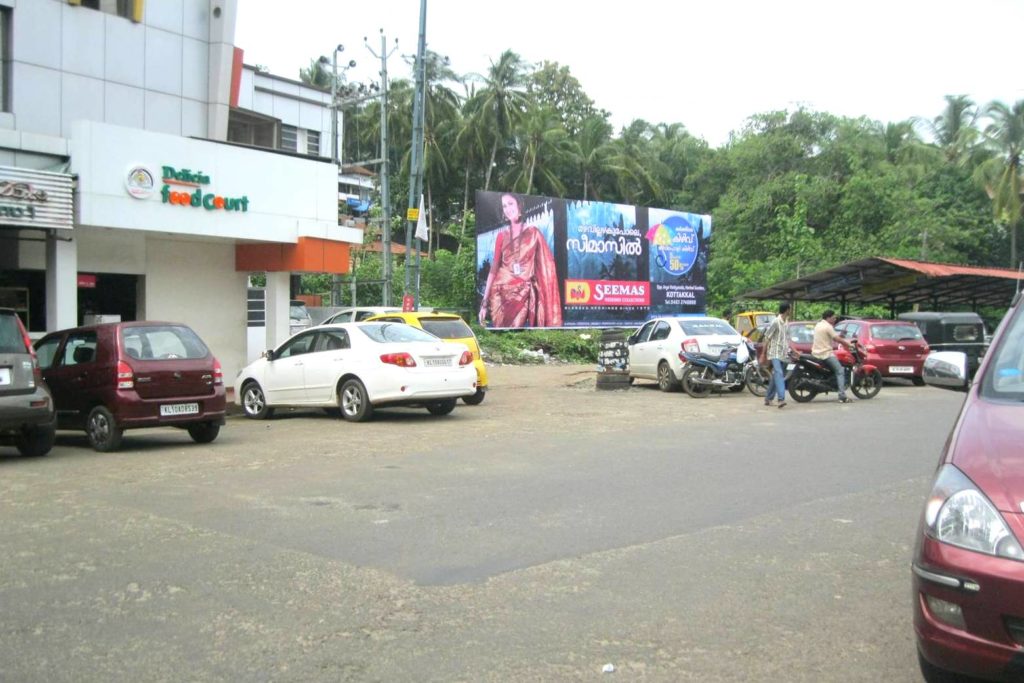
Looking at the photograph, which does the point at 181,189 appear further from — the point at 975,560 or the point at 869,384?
the point at 975,560

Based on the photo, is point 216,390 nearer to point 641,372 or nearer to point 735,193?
point 641,372

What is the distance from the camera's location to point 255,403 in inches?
624

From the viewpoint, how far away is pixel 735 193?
52375mm

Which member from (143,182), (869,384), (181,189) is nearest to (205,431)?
(143,182)

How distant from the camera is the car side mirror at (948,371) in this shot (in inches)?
207

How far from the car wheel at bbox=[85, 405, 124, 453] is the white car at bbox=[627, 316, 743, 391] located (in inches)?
431

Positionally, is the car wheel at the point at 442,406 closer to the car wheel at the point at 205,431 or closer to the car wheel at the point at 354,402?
the car wheel at the point at 354,402

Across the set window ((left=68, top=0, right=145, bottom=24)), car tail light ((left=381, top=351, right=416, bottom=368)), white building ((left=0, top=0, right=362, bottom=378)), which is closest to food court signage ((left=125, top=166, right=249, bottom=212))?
white building ((left=0, top=0, right=362, bottom=378))

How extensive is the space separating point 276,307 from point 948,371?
15374 millimetres

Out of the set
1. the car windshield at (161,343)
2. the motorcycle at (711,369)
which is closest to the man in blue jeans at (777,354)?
the motorcycle at (711,369)

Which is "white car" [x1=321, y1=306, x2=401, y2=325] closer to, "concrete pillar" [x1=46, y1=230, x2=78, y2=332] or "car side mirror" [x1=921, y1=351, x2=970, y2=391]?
"concrete pillar" [x1=46, y1=230, x2=78, y2=332]

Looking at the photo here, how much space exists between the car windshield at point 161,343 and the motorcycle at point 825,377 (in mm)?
10153

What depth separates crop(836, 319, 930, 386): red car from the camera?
21.6 metres

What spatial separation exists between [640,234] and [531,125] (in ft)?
58.7
